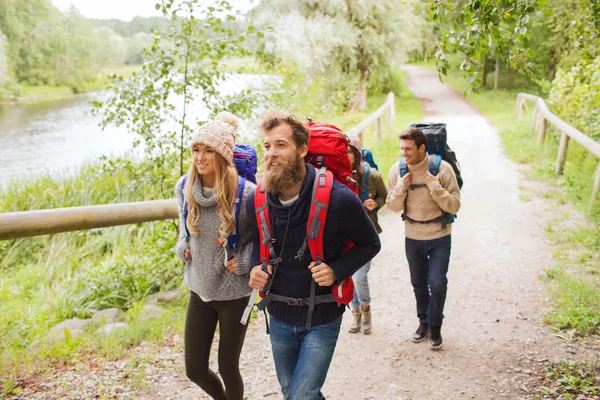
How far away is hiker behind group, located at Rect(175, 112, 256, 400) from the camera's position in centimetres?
277

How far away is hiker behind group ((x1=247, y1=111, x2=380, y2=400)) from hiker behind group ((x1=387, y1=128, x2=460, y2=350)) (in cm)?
159

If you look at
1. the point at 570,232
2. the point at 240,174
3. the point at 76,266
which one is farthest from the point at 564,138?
the point at 76,266

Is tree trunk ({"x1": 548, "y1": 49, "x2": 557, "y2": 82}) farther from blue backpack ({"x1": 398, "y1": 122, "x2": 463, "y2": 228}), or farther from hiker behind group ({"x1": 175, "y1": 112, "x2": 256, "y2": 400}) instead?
hiker behind group ({"x1": 175, "y1": 112, "x2": 256, "y2": 400})

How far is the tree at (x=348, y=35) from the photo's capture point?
1983cm

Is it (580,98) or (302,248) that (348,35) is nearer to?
(580,98)

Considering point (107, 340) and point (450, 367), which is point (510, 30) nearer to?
point (450, 367)

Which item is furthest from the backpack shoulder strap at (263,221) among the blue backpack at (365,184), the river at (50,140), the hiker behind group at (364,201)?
the river at (50,140)

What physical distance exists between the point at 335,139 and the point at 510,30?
1.53 metres

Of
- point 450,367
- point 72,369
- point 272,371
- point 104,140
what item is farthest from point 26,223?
point 104,140

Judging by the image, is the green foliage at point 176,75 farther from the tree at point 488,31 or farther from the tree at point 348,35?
the tree at point 348,35

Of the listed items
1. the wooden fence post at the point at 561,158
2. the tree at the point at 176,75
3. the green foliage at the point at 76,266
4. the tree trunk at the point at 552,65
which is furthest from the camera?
the tree trunk at the point at 552,65

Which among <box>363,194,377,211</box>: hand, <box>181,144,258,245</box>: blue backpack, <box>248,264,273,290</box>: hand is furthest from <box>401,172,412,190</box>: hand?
<box>248,264,273,290</box>: hand

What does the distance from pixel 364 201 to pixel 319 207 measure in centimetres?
191

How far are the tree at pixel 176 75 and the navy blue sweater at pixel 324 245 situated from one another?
11.3ft
